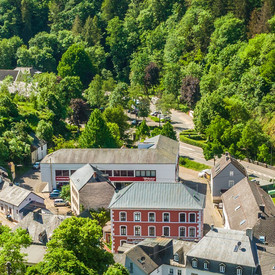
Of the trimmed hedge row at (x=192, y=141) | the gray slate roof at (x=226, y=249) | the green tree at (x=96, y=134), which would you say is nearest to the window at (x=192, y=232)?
the gray slate roof at (x=226, y=249)

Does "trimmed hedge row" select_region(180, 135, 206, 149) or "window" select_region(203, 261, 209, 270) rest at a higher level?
"window" select_region(203, 261, 209, 270)

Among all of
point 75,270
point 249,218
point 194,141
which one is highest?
point 75,270

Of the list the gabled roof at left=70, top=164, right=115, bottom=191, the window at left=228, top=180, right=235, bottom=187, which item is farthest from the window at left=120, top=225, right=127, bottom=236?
the window at left=228, top=180, right=235, bottom=187

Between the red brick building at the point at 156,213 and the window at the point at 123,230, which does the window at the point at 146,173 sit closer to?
the red brick building at the point at 156,213

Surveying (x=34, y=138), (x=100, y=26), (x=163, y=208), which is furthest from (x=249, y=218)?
(x=100, y=26)

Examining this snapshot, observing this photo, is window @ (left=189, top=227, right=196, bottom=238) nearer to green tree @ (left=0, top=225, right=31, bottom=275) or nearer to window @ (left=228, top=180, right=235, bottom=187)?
window @ (left=228, top=180, right=235, bottom=187)

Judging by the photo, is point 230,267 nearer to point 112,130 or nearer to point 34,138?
point 112,130
